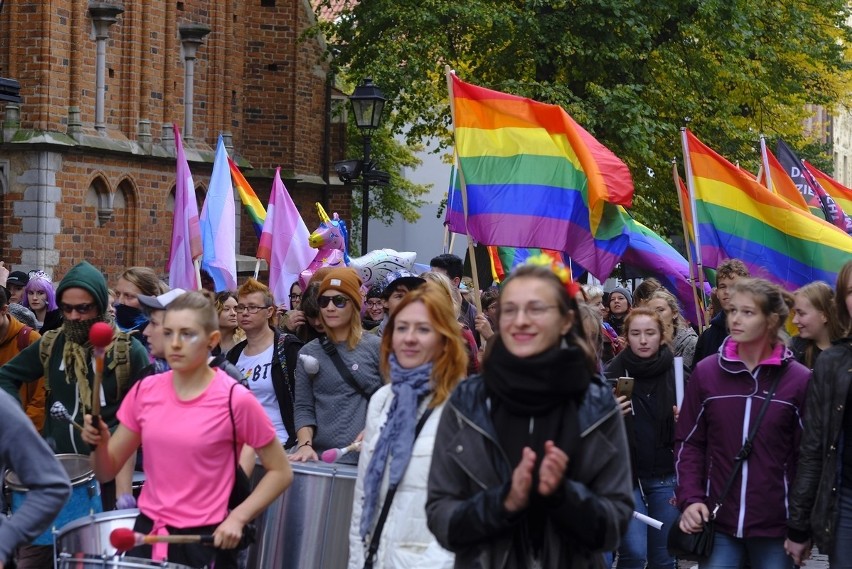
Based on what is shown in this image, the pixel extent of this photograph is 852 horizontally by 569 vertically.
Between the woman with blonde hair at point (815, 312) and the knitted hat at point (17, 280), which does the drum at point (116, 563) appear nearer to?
the woman with blonde hair at point (815, 312)

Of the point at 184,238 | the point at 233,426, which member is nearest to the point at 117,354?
the point at 233,426

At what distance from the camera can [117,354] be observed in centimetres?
709

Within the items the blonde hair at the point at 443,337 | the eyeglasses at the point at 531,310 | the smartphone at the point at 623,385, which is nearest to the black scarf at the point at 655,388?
the smartphone at the point at 623,385

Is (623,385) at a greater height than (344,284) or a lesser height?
lesser

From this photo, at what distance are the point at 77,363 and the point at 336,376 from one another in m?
1.39

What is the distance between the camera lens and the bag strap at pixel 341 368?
7.86 metres

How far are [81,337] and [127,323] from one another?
90cm

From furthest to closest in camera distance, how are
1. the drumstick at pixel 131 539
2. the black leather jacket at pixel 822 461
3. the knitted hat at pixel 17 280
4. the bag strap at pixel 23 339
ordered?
the knitted hat at pixel 17 280 < the bag strap at pixel 23 339 < the black leather jacket at pixel 822 461 < the drumstick at pixel 131 539

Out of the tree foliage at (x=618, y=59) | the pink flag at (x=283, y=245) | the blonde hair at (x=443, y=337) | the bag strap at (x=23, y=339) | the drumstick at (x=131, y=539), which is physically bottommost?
the drumstick at (x=131, y=539)

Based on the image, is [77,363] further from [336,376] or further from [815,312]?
[815,312]

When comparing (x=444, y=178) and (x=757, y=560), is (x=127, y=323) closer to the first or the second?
(x=757, y=560)

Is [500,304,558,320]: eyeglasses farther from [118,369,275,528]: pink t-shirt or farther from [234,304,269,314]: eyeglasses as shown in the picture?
[234,304,269,314]: eyeglasses

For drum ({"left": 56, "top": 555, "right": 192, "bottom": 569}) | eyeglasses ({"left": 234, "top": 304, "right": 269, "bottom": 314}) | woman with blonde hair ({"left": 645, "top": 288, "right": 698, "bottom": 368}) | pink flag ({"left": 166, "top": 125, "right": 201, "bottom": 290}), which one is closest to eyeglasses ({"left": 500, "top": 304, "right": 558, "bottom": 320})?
drum ({"left": 56, "top": 555, "right": 192, "bottom": 569})

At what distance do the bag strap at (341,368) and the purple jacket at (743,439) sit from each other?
1881 mm
